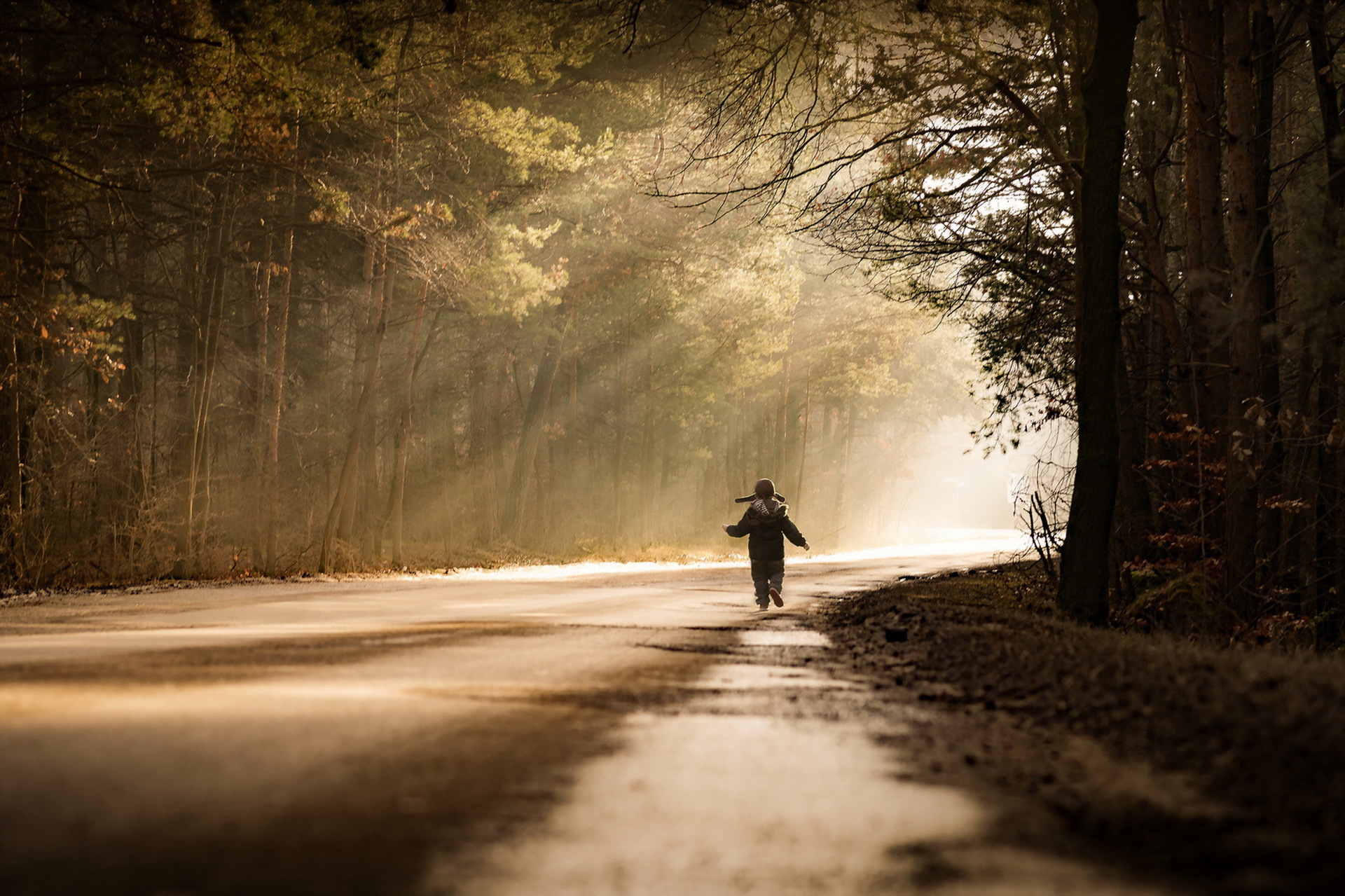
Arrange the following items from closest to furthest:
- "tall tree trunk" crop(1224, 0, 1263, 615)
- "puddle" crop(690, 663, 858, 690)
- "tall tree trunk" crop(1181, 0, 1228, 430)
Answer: "puddle" crop(690, 663, 858, 690) → "tall tree trunk" crop(1224, 0, 1263, 615) → "tall tree trunk" crop(1181, 0, 1228, 430)

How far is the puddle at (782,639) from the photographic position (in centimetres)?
1028

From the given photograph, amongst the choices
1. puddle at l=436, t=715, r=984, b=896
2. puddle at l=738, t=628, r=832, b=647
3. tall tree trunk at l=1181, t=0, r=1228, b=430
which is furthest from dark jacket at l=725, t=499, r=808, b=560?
puddle at l=436, t=715, r=984, b=896

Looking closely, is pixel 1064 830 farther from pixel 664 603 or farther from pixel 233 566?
pixel 233 566

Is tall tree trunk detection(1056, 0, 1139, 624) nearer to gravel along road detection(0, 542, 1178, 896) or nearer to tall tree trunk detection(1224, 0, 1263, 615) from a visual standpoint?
tall tree trunk detection(1224, 0, 1263, 615)

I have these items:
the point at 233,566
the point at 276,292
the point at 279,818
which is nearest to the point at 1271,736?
the point at 279,818

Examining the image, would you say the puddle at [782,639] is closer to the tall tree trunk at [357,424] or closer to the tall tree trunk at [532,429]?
the tall tree trunk at [357,424]

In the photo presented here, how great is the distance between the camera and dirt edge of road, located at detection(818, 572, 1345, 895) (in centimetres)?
343

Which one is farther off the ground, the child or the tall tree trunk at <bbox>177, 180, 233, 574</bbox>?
the tall tree trunk at <bbox>177, 180, 233, 574</bbox>

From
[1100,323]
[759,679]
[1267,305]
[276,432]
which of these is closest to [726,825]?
[759,679]

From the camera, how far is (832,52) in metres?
14.8

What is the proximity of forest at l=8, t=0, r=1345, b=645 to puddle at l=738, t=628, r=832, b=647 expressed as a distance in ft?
9.63

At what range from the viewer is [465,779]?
4.40 metres

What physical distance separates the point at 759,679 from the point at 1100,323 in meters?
6.40

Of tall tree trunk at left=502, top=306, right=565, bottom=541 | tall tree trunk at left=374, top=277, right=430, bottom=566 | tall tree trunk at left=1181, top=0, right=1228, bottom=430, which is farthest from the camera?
tall tree trunk at left=502, top=306, right=565, bottom=541
